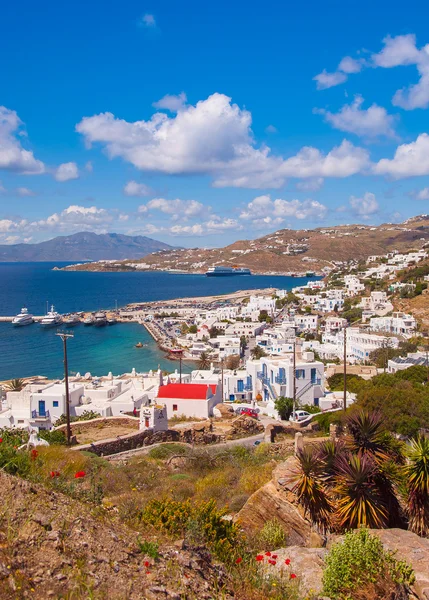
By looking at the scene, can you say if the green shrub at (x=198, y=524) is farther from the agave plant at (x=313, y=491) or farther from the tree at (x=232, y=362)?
the tree at (x=232, y=362)

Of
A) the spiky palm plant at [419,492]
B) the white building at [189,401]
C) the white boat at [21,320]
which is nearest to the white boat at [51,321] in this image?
the white boat at [21,320]

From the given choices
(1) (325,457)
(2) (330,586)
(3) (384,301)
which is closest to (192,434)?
(1) (325,457)

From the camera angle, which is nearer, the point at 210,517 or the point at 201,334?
the point at 210,517

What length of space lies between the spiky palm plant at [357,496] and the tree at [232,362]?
4631 cm

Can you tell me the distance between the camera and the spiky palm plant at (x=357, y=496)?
6.94 metres

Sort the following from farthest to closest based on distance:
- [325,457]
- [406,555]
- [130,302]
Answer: [130,302] → [325,457] → [406,555]

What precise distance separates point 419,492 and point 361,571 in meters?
2.90

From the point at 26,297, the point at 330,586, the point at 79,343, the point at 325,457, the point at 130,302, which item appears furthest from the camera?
the point at 26,297

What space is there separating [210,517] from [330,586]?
1578mm

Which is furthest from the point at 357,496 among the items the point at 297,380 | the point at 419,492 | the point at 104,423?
the point at 297,380

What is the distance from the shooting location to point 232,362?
55.9 metres

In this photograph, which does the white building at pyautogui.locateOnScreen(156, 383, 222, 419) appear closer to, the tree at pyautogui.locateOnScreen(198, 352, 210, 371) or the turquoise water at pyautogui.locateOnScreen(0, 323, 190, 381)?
the tree at pyautogui.locateOnScreen(198, 352, 210, 371)

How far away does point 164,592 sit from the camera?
12.4 feet

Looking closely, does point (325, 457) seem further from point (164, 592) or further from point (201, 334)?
point (201, 334)
